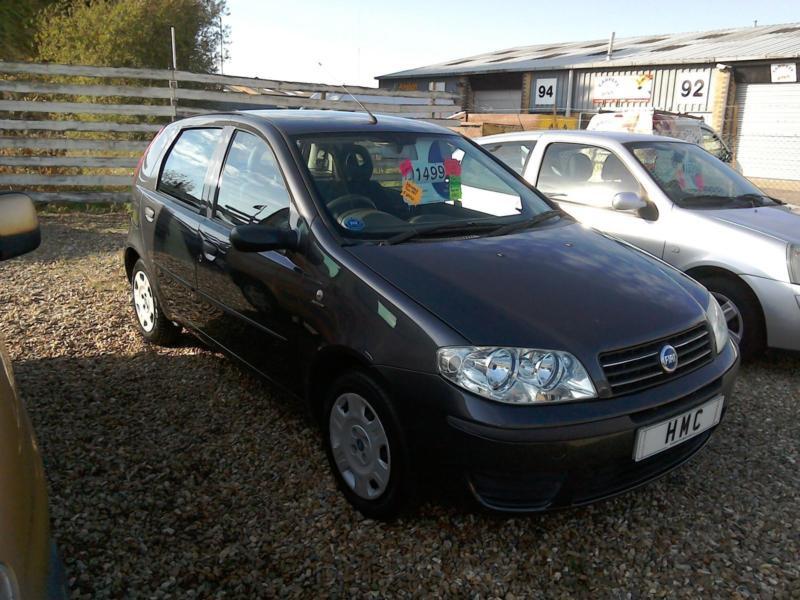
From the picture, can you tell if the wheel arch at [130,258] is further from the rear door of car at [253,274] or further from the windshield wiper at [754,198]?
the windshield wiper at [754,198]

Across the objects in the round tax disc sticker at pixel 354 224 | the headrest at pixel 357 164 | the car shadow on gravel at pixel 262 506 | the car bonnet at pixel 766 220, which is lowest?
the car shadow on gravel at pixel 262 506

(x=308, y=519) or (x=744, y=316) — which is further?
(x=744, y=316)

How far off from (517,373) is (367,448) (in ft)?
2.43

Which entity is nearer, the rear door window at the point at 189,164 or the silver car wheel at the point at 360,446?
the silver car wheel at the point at 360,446

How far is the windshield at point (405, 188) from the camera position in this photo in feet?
10.3

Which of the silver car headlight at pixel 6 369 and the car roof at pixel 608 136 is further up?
the car roof at pixel 608 136

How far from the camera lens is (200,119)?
4.22 m

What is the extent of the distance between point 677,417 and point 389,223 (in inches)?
58.7

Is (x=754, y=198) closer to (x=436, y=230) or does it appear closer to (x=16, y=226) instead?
(x=436, y=230)

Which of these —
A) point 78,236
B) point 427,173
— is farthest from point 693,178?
point 78,236

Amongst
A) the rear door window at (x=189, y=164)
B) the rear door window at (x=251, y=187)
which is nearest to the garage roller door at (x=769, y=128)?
the rear door window at (x=189, y=164)

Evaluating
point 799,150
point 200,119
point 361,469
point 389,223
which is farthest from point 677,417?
point 799,150

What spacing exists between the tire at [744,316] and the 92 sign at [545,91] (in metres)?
23.7

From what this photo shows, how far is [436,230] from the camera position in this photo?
3.16 meters
